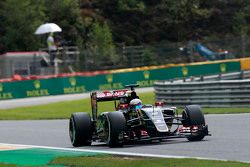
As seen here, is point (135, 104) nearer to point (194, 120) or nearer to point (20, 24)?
point (194, 120)

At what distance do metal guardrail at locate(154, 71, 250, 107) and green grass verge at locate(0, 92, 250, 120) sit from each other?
0.61 meters

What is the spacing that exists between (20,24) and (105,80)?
18.1 metres

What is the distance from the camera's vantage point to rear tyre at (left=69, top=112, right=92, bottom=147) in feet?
51.0

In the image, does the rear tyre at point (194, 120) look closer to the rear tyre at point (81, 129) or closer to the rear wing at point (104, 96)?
the rear wing at point (104, 96)

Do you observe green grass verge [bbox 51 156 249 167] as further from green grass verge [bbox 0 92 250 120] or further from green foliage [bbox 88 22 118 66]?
green foliage [bbox 88 22 118 66]

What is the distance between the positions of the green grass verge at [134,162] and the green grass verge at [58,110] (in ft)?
39.0

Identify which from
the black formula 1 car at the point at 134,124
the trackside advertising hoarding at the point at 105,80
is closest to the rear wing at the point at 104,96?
the black formula 1 car at the point at 134,124

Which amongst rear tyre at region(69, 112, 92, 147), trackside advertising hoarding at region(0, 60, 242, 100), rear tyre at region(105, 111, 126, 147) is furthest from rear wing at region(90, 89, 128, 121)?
trackside advertising hoarding at region(0, 60, 242, 100)

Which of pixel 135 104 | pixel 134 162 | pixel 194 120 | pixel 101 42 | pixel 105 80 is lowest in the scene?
pixel 134 162

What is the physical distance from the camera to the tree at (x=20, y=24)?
61.3 m

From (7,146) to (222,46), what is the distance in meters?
38.3

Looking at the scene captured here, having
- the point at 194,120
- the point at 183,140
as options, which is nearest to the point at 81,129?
the point at 183,140

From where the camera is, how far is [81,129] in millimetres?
15539

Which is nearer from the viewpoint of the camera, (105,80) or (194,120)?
(194,120)
